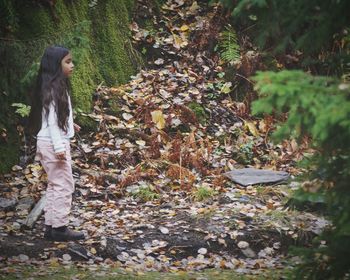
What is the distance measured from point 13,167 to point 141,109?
96.5 inches

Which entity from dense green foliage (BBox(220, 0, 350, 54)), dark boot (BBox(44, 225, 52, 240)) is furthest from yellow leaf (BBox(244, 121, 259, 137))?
dense green foliage (BBox(220, 0, 350, 54))

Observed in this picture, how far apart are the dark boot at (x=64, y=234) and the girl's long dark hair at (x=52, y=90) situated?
1.11m

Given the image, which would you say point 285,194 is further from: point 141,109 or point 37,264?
point 37,264

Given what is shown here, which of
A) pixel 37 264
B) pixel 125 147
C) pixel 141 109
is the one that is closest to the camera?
pixel 37 264

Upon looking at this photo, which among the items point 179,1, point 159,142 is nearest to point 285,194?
point 159,142

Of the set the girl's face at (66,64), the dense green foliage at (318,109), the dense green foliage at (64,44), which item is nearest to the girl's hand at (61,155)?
the girl's face at (66,64)

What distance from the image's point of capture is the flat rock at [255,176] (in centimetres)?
751

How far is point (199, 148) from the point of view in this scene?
8.30 meters

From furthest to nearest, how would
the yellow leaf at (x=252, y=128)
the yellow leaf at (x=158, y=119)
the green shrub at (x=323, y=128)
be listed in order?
the yellow leaf at (x=252, y=128)
the yellow leaf at (x=158, y=119)
the green shrub at (x=323, y=128)

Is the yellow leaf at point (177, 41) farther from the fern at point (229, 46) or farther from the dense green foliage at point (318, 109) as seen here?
the dense green foliage at point (318, 109)

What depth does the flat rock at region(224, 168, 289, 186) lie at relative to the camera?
7.51 meters

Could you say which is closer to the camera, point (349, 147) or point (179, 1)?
point (349, 147)

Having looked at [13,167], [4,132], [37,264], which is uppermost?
[4,132]

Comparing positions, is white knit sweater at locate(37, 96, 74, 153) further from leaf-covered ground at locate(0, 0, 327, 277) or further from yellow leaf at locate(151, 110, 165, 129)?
yellow leaf at locate(151, 110, 165, 129)
